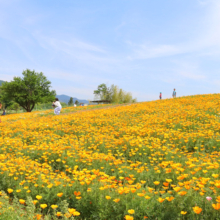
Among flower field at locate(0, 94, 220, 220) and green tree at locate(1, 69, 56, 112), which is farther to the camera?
green tree at locate(1, 69, 56, 112)

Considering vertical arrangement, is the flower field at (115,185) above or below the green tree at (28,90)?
below

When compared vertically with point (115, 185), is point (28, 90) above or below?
above

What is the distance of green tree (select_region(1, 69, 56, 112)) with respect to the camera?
4072 cm

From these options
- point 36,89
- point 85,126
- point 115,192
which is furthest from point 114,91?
point 115,192

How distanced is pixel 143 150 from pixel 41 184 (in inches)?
135

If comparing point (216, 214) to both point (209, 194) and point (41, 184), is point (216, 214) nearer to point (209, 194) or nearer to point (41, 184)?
point (209, 194)

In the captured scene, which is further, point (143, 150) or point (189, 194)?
point (143, 150)

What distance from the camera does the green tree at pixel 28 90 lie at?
4072 cm

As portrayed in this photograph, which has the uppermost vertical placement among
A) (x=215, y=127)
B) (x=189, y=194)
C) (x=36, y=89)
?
(x=36, y=89)

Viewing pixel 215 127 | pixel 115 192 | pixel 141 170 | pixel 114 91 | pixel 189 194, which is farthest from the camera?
pixel 114 91

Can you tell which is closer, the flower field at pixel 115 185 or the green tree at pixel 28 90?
the flower field at pixel 115 185

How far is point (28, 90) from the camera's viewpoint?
42375 mm

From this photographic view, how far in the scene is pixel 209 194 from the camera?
118 inches

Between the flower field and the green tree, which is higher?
the green tree
